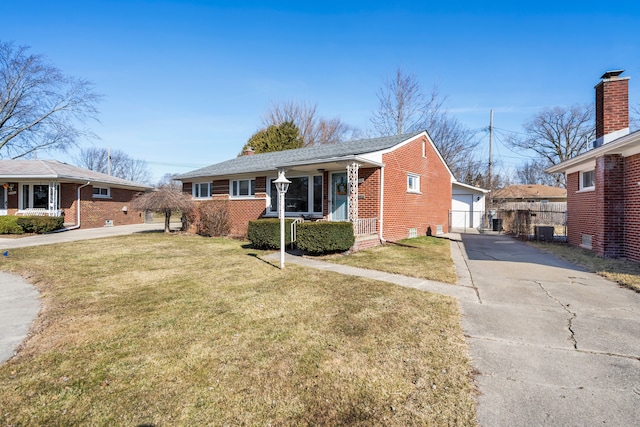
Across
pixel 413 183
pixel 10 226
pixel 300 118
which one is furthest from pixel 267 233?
pixel 300 118

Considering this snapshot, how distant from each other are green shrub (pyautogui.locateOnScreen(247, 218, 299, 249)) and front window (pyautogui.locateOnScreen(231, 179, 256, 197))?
15.0ft

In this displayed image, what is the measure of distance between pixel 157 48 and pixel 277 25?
4.93 metres

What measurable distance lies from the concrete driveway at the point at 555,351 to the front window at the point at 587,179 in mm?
6338

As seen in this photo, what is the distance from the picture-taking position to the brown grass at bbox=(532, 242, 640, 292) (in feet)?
20.6

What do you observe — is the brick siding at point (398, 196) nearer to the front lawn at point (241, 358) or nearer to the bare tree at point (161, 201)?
the bare tree at point (161, 201)

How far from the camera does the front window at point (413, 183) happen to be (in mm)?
13547

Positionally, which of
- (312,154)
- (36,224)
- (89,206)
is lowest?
(36,224)

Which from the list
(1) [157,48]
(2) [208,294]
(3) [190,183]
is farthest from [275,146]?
(2) [208,294]

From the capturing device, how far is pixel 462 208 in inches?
907

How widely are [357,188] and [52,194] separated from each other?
737 inches

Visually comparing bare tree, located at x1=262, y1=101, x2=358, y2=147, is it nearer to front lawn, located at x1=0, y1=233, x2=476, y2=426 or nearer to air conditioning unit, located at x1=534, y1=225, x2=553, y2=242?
air conditioning unit, located at x1=534, y1=225, x2=553, y2=242

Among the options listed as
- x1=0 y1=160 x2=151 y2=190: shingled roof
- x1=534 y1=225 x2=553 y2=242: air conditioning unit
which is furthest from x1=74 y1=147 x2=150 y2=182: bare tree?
x1=534 y1=225 x2=553 y2=242: air conditioning unit

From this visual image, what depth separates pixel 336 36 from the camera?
14.6m

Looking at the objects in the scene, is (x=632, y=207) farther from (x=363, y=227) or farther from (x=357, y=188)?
(x=357, y=188)
